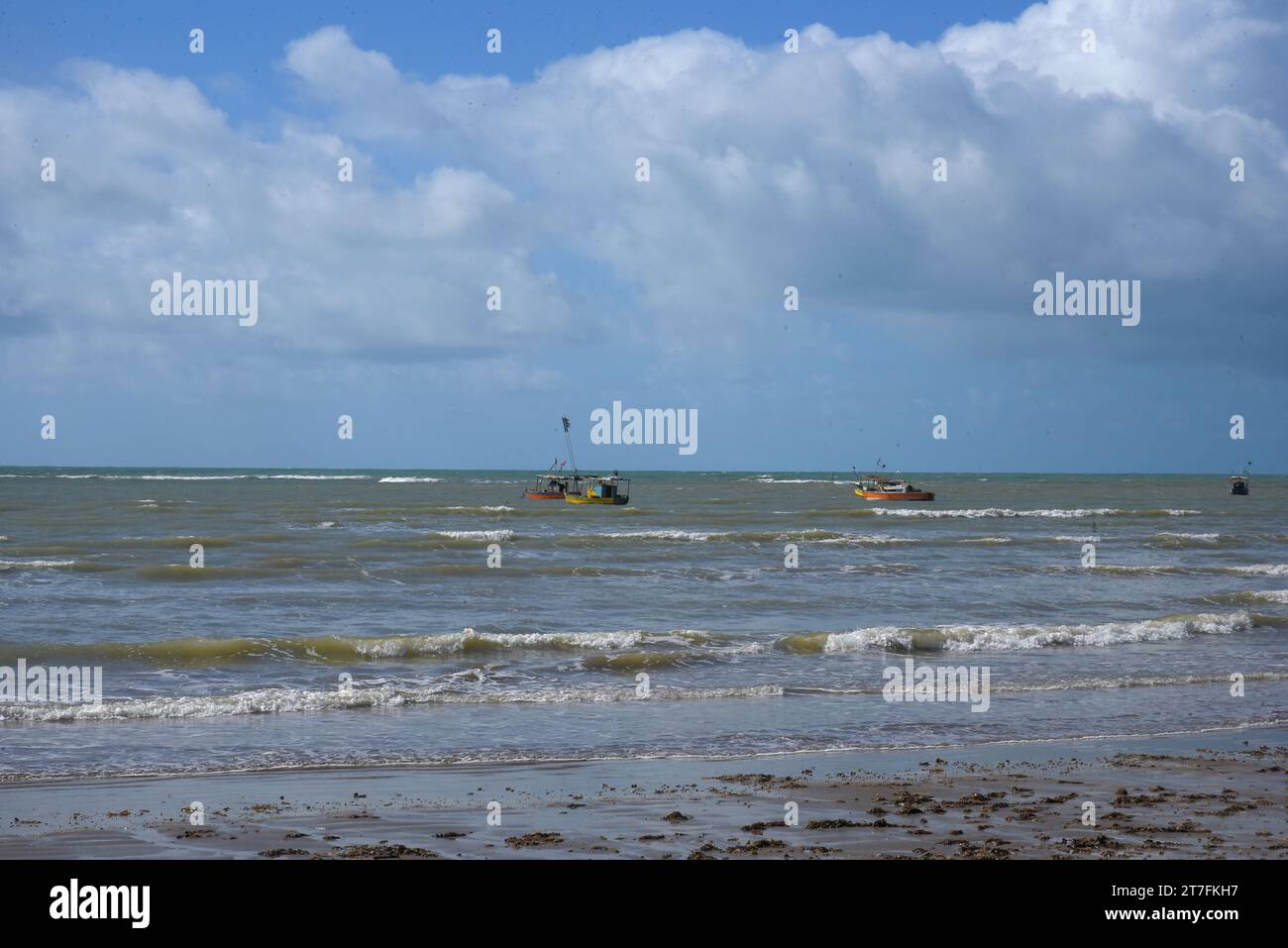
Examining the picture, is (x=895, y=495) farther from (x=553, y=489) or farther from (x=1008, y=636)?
(x=1008, y=636)

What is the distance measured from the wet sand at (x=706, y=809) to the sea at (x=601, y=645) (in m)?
0.91

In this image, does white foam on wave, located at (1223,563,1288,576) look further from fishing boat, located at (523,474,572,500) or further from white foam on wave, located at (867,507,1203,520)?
fishing boat, located at (523,474,572,500)

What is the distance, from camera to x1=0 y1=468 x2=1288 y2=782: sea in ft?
Answer: 43.9

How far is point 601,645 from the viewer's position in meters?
20.4

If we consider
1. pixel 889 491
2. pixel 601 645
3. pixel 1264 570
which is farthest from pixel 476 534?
pixel 889 491

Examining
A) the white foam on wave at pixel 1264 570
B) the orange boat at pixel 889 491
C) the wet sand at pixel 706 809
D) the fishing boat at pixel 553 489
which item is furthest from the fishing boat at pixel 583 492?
the wet sand at pixel 706 809

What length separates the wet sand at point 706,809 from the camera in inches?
330

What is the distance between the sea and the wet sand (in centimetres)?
91

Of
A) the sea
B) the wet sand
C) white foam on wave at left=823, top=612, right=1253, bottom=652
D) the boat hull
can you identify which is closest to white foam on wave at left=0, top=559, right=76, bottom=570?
the sea

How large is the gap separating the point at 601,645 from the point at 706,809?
10821mm

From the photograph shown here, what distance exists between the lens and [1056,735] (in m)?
13.5

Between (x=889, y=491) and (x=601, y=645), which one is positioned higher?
(x=889, y=491)

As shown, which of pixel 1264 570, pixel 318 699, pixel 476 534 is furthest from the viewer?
pixel 476 534
